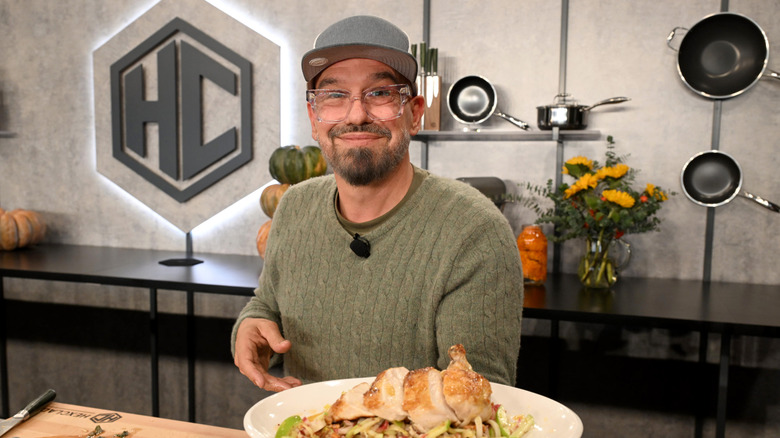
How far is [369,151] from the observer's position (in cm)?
133

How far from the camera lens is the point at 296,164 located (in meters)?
2.73

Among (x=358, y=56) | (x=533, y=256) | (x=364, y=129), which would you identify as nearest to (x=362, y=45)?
(x=358, y=56)

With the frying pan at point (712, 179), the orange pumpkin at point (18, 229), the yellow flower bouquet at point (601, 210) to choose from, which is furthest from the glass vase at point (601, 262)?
the orange pumpkin at point (18, 229)

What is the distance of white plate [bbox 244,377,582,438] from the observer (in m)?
0.85

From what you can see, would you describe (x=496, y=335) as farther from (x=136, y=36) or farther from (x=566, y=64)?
(x=136, y=36)

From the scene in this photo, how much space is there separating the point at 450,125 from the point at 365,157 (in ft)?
4.93

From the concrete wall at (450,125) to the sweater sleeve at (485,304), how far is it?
4.68 ft

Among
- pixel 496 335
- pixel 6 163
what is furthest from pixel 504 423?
pixel 6 163

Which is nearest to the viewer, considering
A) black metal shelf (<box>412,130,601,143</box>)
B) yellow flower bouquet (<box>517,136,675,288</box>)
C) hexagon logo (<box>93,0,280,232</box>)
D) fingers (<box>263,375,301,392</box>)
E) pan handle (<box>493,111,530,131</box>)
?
fingers (<box>263,375,301,392</box>)

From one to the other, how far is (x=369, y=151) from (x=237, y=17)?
205cm

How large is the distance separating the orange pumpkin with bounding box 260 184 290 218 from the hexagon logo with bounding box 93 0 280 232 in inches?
9.3

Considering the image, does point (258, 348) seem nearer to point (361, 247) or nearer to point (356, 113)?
point (361, 247)

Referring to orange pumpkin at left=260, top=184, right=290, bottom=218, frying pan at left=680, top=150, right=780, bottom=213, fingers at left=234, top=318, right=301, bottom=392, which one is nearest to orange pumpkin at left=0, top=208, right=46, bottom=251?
orange pumpkin at left=260, top=184, right=290, bottom=218

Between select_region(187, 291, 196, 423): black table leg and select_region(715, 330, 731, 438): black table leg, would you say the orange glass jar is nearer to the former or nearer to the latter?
select_region(715, 330, 731, 438): black table leg
